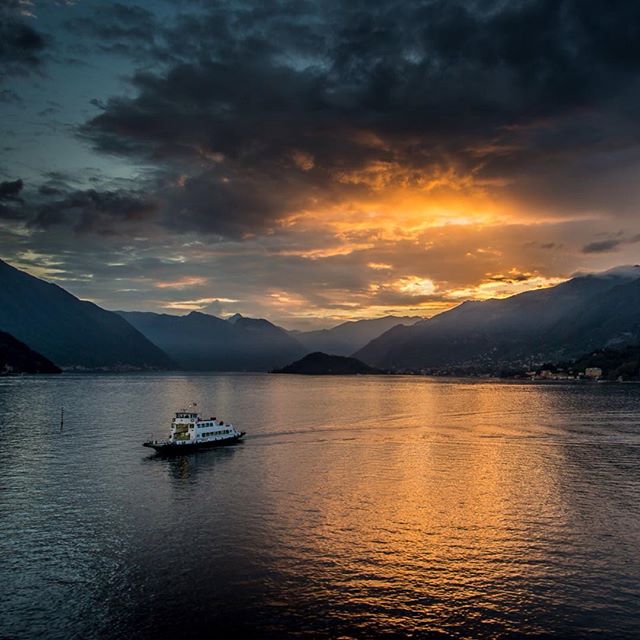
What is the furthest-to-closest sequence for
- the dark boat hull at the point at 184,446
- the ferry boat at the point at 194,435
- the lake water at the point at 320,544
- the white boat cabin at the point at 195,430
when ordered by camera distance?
1. the white boat cabin at the point at 195,430
2. the ferry boat at the point at 194,435
3. the dark boat hull at the point at 184,446
4. the lake water at the point at 320,544

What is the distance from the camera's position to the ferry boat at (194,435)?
121 m

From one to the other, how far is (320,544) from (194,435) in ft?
251

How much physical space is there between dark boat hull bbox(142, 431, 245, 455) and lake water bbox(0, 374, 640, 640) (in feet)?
10.8

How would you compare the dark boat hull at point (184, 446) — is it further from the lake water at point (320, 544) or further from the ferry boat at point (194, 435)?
the lake water at point (320, 544)

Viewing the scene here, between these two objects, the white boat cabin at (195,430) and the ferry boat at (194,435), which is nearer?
the ferry boat at (194,435)

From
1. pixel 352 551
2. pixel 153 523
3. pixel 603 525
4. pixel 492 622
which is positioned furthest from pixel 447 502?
pixel 153 523

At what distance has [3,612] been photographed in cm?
4406

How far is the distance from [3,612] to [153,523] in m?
23.2

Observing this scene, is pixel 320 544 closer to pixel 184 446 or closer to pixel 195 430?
pixel 184 446

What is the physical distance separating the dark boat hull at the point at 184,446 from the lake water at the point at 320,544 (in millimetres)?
3280

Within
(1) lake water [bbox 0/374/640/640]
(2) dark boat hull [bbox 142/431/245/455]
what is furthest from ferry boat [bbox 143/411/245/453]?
(1) lake water [bbox 0/374/640/640]

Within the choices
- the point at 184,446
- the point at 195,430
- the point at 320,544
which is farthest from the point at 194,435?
the point at 320,544

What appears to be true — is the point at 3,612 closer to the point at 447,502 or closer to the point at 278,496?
the point at 278,496

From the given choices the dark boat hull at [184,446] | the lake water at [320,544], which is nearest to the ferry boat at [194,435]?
the dark boat hull at [184,446]
